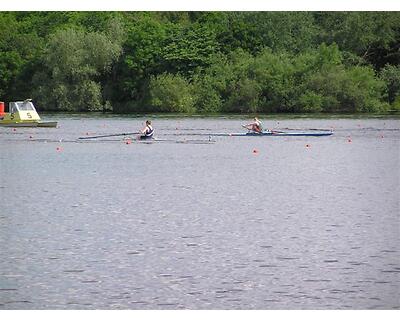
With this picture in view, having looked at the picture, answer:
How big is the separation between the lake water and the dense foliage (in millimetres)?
16410

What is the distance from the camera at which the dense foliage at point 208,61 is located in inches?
1975

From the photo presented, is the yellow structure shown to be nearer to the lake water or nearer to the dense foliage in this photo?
the dense foliage

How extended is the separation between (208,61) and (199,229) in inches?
1571

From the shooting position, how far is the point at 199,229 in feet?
57.2

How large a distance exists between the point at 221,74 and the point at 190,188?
110ft

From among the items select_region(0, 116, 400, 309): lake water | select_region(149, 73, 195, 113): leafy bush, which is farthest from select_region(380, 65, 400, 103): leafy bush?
select_region(0, 116, 400, 309): lake water

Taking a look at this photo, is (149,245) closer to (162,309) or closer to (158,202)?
(162,309)

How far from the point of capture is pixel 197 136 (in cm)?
3909

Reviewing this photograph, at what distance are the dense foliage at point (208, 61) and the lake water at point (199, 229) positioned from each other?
53.8 ft

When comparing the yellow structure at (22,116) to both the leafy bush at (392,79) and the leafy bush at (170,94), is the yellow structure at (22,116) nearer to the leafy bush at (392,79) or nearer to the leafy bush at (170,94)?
the leafy bush at (170,94)

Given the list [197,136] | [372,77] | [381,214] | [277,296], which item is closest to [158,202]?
[381,214]

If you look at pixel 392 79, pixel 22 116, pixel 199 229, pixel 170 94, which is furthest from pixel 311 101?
pixel 199 229

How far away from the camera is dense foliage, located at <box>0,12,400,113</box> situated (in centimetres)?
5016

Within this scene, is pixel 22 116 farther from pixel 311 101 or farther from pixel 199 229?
pixel 199 229
